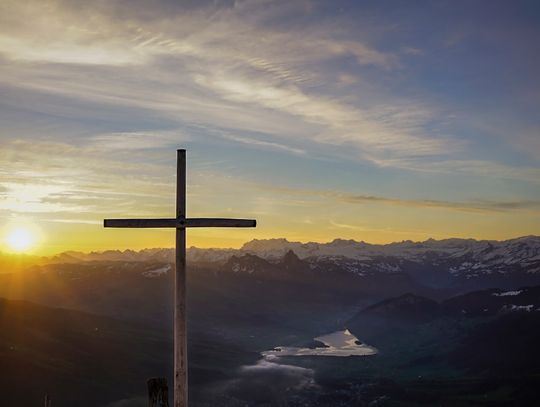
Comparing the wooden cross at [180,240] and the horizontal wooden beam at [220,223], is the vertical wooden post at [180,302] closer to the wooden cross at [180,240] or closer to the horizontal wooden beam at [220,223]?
the wooden cross at [180,240]

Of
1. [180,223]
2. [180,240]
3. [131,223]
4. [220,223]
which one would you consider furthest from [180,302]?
[131,223]

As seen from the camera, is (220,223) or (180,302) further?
(220,223)

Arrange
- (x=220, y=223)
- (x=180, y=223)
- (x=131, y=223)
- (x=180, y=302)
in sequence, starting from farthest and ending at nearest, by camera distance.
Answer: (x=131, y=223) < (x=220, y=223) < (x=180, y=223) < (x=180, y=302)

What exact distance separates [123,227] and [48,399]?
9.07 m

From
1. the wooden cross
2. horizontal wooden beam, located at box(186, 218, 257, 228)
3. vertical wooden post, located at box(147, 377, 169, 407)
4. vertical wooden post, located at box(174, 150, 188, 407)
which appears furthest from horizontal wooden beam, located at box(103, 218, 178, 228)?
vertical wooden post, located at box(147, 377, 169, 407)

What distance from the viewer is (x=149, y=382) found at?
14.6 m

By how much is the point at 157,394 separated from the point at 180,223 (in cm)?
382

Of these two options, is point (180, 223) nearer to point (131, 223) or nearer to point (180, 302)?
point (131, 223)

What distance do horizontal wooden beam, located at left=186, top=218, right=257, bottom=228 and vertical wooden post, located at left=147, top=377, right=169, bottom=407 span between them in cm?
346

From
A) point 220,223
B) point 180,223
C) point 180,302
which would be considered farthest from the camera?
point 220,223

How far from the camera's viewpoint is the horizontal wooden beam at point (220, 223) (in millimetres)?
14406

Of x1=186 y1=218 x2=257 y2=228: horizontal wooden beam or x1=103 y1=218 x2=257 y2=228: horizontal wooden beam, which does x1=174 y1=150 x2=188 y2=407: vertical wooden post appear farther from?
x1=186 y1=218 x2=257 y2=228: horizontal wooden beam

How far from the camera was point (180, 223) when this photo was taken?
14.4m

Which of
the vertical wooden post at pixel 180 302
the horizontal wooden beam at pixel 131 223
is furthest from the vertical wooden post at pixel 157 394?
the horizontal wooden beam at pixel 131 223
